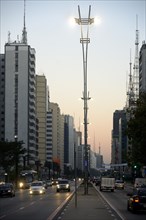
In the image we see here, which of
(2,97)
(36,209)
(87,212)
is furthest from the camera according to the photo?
(2,97)

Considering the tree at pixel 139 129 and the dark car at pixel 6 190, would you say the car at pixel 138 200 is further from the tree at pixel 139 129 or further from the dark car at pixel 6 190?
the dark car at pixel 6 190

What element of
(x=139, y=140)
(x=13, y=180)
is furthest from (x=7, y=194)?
(x=13, y=180)

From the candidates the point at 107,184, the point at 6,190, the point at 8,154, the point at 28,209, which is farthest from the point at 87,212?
the point at 8,154

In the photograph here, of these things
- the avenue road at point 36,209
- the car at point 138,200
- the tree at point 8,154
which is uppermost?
the tree at point 8,154

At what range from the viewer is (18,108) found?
171 metres

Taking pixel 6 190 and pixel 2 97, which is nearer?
pixel 6 190

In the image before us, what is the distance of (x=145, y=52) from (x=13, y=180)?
2337 inches

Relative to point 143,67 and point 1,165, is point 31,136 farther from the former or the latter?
point 1,165

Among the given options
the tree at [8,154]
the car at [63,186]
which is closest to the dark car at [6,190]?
the car at [63,186]

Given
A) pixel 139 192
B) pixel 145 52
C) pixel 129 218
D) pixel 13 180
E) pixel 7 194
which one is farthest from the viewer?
pixel 145 52

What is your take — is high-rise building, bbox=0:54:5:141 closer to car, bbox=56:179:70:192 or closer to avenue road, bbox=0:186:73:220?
car, bbox=56:179:70:192

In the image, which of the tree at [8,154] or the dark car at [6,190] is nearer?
the dark car at [6,190]

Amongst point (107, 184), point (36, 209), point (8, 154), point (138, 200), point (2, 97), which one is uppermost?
point (2, 97)

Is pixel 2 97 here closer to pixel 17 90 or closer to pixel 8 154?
pixel 17 90
